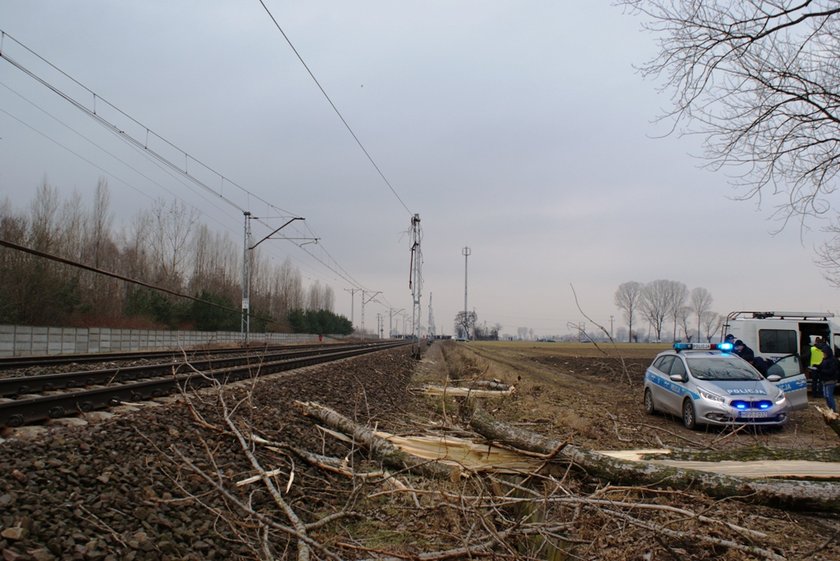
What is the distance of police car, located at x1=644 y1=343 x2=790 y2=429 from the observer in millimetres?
10523

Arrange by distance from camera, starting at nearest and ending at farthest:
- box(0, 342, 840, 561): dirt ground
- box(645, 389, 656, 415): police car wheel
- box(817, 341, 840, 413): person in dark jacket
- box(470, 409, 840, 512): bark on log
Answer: box(0, 342, 840, 561): dirt ground → box(470, 409, 840, 512): bark on log → box(645, 389, 656, 415): police car wheel → box(817, 341, 840, 413): person in dark jacket

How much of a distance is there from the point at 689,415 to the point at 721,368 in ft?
4.68

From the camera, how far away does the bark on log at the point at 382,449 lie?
575 centimetres

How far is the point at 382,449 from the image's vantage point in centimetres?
643

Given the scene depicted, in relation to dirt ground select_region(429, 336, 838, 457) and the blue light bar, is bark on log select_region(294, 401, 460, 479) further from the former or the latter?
the blue light bar

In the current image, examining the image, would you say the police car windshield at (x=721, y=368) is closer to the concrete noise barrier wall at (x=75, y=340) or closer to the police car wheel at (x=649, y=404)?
the police car wheel at (x=649, y=404)

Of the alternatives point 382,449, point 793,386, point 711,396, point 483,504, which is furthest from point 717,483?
point 793,386

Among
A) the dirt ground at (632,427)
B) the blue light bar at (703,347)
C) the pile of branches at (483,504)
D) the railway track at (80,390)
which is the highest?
the blue light bar at (703,347)

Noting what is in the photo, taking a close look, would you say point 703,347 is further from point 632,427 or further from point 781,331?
point 781,331

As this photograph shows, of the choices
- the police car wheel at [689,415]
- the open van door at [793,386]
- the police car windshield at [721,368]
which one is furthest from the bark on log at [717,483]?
the open van door at [793,386]

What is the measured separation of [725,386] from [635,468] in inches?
283

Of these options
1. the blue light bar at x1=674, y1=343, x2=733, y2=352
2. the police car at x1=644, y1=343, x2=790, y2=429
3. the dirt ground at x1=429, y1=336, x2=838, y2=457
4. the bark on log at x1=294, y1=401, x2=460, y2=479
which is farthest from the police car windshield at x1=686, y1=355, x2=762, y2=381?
the bark on log at x1=294, y1=401, x2=460, y2=479

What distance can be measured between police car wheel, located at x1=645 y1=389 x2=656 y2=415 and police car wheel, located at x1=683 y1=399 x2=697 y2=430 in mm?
1767

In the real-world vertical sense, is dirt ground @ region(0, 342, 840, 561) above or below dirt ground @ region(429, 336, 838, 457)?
above
